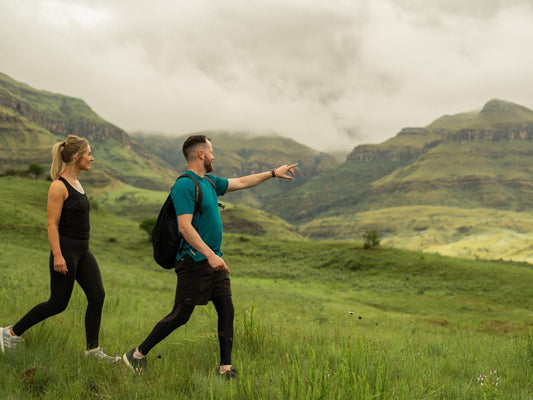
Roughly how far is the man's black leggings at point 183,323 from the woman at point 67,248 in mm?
721

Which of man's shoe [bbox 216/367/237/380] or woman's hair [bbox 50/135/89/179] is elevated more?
woman's hair [bbox 50/135/89/179]

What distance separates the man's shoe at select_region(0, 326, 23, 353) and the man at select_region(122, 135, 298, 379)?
4.81 feet

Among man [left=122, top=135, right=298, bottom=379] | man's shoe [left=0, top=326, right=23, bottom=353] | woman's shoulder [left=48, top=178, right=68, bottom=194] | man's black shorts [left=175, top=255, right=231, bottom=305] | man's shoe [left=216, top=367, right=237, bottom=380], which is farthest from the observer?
woman's shoulder [left=48, top=178, right=68, bottom=194]

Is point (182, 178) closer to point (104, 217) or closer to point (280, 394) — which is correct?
point (280, 394)

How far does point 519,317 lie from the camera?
23.8 meters

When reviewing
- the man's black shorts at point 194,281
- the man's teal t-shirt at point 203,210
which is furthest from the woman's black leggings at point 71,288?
the man's teal t-shirt at point 203,210

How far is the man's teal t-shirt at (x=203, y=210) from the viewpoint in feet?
12.5

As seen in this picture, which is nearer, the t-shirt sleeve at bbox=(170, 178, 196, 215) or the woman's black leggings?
the t-shirt sleeve at bbox=(170, 178, 196, 215)

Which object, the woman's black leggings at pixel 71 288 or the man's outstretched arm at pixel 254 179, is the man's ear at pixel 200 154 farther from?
the woman's black leggings at pixel 71 288

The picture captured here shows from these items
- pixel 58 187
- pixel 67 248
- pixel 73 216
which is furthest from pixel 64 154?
pixel 67 248

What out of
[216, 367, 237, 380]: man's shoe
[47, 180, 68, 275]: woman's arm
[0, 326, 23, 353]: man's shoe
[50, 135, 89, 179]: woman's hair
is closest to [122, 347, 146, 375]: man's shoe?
[216, 367, 237, 380]: man's shoe

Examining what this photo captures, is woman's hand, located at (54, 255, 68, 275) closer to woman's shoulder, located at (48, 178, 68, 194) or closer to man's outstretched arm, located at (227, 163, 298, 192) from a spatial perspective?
woman's shoulder, located at (48, 178, 68, 194)

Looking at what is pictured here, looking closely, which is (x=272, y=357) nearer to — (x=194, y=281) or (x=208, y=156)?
(x=194, y=281)

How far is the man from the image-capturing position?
147 inches
